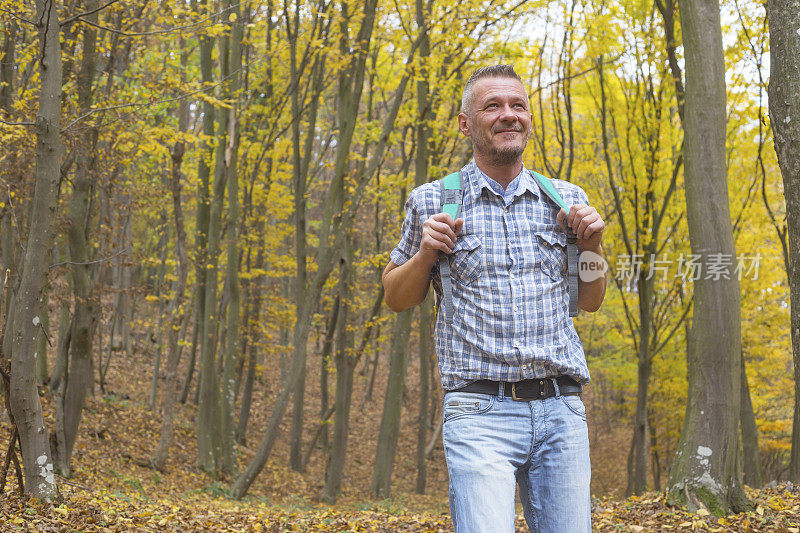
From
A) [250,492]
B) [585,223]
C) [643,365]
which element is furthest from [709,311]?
[250,492]

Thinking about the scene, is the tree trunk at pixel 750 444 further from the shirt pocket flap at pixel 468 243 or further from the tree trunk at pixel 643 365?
the shirt pocket flap at pixel 468 243

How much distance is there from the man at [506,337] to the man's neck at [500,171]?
0.09ft

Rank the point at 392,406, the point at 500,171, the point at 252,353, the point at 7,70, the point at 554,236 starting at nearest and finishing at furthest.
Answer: the point at 554,236, the point at 500,171, the point at 7,70, the point at 392,406, the point at 252,353

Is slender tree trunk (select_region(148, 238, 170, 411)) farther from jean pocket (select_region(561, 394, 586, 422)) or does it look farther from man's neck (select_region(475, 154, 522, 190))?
jean pocket (select_region(561, 394, 586, 422))

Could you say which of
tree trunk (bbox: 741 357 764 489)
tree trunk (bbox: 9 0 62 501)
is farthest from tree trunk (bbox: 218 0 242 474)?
tree trunk (bbox: 741 357 764 489)

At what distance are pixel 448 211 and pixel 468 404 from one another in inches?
26.8

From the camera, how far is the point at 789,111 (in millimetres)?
3988

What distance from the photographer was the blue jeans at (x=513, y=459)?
2.39 metres

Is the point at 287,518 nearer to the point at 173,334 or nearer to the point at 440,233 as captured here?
the point at 440,233

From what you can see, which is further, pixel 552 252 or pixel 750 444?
pixel 750 444

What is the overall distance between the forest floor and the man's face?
4447 mm

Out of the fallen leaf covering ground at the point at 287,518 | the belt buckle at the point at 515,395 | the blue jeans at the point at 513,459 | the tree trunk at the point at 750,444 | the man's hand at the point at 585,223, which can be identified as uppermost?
the man's hand at the point at 585,223

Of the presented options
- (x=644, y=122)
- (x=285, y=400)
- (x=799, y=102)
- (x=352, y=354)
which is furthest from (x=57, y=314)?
(x=799, y=102)

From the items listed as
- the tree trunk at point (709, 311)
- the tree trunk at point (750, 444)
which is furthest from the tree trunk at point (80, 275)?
the tree trunk at point (750, 444)
